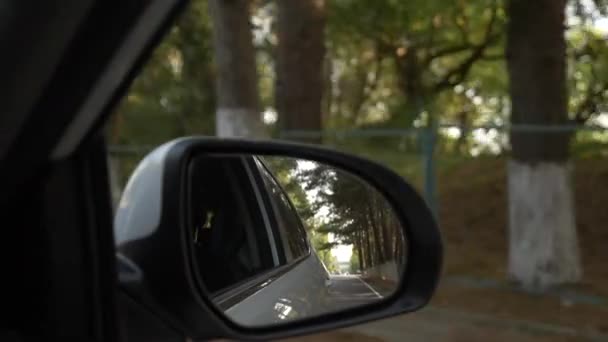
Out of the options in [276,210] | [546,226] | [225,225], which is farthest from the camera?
[546,226]

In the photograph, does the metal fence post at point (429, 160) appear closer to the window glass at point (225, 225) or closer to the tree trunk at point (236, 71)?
the tree trunk at point (236, 71)

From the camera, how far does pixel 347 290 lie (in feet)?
7.21

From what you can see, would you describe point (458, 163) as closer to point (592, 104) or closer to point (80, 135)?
point (592, 104)

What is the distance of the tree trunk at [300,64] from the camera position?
10008mm

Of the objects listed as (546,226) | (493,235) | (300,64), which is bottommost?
(493,235)

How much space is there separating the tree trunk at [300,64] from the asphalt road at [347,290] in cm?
791

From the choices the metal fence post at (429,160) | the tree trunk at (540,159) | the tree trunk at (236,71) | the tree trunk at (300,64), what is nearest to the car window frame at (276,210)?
the tree trunk at (540,159)

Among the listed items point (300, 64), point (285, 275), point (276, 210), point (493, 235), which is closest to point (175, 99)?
point (300, 64)

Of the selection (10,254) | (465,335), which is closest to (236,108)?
(465,335)

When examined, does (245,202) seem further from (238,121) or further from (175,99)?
(175,99)

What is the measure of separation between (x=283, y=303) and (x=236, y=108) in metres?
7.73

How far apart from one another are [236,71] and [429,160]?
210 centimetres

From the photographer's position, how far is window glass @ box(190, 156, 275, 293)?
1.95 metres

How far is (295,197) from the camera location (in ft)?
7.41
